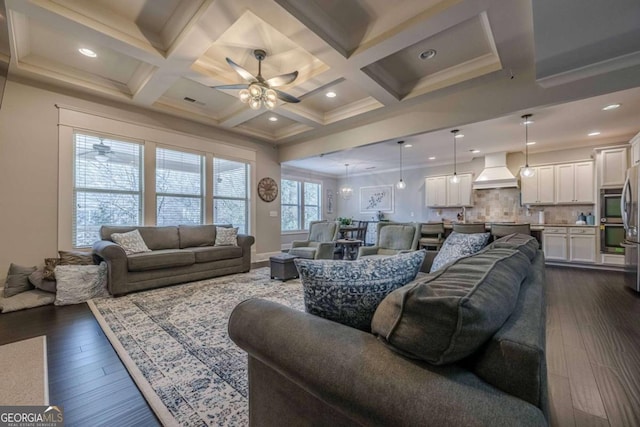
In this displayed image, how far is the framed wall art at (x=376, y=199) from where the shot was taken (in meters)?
9.22

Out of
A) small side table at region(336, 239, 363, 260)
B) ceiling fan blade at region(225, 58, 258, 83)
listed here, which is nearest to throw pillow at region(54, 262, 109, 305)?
ceiling fan blade at region(225, 58, 258, 83)

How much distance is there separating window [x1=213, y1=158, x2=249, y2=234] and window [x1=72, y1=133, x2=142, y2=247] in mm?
1383

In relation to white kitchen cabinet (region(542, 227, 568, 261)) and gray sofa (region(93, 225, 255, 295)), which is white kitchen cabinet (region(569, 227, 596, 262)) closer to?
white kitchen cabinet (region(542, 227, 568, 261))

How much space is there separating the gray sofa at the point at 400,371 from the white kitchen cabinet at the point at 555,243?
6.35m

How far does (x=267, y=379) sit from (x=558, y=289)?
4852 mm

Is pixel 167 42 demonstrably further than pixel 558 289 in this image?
No

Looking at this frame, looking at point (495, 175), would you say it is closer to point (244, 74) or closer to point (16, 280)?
point (244, 74)

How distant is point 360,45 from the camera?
2.84 metres

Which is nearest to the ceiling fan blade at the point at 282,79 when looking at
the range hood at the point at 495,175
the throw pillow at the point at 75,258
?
the throw pillow at the point at 75,258

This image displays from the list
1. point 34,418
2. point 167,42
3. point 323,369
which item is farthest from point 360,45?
point 34,418

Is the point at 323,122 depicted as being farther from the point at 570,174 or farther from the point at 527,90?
the point at 570,174

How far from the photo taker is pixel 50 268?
10.8 feet

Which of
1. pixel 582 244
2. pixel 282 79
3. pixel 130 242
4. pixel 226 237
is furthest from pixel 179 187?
pixel 582 244

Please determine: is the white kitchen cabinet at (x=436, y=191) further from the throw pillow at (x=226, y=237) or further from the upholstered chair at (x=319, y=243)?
the throw pillow at (x=226, y=237)
